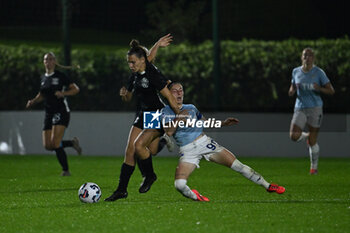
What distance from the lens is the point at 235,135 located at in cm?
2009

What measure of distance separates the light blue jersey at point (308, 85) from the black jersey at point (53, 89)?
413 cm

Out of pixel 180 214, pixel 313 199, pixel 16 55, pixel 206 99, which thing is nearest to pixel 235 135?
pixel 206 99

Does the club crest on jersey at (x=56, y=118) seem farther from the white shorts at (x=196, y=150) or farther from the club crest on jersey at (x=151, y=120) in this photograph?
the white shorts at (x=196, y=150)

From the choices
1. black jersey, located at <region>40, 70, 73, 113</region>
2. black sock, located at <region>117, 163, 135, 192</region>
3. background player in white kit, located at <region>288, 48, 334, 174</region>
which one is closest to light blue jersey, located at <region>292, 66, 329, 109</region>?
A: background player in white kit, located at <region>288, 48, 334, 174</region>

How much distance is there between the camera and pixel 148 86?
1093 cm

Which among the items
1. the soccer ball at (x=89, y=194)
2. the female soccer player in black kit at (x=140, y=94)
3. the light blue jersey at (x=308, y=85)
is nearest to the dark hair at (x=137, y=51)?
the female soccer player in black kit at (x=140, y=94)

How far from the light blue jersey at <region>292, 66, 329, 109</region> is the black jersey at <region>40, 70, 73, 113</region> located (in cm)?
413

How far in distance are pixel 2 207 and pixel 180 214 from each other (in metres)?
2.37

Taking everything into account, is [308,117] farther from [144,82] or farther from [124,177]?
[124,177]

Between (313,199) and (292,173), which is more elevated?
(313,199)

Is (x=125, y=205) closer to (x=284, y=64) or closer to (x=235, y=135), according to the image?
(x=235, y=135)

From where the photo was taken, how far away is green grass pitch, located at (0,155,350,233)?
8758 millimetres

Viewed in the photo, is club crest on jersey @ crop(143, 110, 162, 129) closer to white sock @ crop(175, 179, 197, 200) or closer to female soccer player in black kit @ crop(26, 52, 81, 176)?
white sock @ crop(175, 179, 197, 200)

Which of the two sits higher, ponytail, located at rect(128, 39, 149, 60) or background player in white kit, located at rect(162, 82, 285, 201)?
ponytail, located at rect(128, 39, 149, 60)
